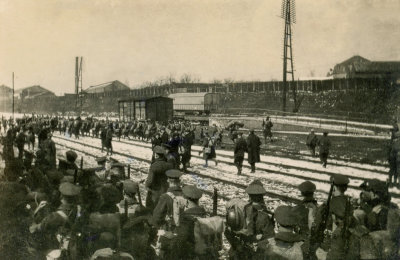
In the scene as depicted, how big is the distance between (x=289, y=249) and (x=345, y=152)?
19705mm

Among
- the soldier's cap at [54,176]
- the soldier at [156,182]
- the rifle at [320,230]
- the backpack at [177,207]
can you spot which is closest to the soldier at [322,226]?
the rifle at [320,230]

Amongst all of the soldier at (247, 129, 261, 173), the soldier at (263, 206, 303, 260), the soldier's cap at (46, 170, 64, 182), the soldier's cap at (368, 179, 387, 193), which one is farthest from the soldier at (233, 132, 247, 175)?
the soldier at (263, 206, 303, 260)

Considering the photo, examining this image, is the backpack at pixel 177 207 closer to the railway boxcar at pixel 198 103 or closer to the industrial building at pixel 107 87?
the railway boxcar at pixel 198 103

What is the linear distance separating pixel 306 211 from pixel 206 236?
1.43 m

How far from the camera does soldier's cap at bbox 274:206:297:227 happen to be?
4551 mm

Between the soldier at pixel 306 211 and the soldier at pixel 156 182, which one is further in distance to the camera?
the soldier at pixel 156 182

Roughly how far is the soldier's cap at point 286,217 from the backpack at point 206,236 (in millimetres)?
843

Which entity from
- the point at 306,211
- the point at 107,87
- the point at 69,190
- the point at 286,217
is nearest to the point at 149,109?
the point at 69,190

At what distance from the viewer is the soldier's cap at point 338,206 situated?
4.86 meters

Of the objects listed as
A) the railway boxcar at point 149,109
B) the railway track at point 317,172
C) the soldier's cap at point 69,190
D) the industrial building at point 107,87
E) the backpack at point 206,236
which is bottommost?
the railway track at point 317,172

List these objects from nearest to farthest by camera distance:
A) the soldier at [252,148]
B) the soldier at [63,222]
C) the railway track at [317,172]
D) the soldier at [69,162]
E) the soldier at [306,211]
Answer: the soldier at [63,222]
the soldier at [306,211]
the soldier at [69,162]
the railway track at [317,172]
the soldier at [252,148]

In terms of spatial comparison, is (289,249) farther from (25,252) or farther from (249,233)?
(25,252)

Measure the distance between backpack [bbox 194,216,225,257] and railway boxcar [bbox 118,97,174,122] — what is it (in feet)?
122

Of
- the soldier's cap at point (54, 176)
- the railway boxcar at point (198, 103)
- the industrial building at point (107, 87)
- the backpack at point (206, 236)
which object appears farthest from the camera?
the industrial building at point (107, 87)
